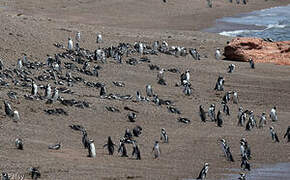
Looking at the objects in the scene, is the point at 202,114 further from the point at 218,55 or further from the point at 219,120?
the point at 218,55

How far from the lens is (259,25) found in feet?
155

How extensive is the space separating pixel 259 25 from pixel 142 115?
2530cm

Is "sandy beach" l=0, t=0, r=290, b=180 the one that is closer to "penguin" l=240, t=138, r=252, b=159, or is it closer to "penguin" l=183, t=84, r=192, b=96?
"penguin" l=240, t=138, r=252, b=159

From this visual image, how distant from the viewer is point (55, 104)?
22.4 meters

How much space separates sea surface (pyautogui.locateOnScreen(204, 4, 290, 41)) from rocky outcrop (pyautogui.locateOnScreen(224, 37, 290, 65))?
751 centimetres

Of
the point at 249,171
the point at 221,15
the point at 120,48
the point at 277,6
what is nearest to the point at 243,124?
the point at 249,171

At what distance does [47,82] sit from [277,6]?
112 ft

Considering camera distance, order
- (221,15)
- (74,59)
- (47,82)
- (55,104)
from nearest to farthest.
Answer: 1. (55,104)
2. (47,82)
3. (74,59)
4. (221,15)

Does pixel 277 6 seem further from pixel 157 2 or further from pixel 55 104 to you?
pixel 55 104

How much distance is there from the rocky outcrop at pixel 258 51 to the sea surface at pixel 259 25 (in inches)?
296

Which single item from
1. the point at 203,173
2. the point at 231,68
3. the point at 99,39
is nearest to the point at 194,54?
the point at 231,68

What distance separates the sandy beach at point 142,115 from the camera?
57.9 feet

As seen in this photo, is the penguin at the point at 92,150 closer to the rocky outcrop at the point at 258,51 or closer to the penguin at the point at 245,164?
the penguin at the point at 245,164

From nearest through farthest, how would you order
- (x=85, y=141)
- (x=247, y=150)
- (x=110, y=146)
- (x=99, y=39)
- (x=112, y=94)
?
1. (x=110, y=146)
2. (x=85, y=141)
3. (x=247, y=150)
4. (x=112, y=94)
5. (x=99, y=39)
